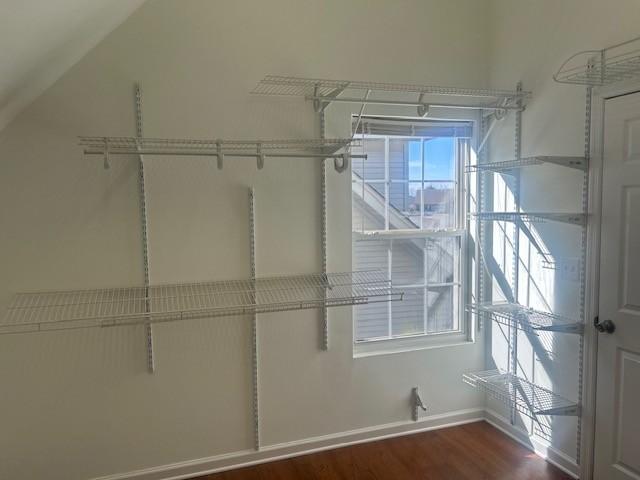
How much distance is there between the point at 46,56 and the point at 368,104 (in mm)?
1618

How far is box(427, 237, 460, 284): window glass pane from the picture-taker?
9.89ft

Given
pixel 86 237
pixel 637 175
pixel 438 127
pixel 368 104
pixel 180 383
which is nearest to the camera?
pixel 637 175

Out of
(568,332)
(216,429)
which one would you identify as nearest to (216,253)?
(216,429)

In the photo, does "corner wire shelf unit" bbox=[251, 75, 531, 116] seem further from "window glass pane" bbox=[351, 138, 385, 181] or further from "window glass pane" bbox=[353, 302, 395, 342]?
"window glass pane" bbox=[353, 302, 395, 342]

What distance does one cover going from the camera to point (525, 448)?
8.92 ft

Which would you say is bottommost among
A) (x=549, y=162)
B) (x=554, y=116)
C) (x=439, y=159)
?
(x=549, y=162)

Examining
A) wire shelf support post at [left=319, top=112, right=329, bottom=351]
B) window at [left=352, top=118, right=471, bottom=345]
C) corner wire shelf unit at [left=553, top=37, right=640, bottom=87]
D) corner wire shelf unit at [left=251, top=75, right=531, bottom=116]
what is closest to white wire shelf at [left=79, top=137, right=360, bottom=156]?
wire shelf support post at [left=319, top=112, right=329, bottom=351]

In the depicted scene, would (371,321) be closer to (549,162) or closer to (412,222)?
(412,222)

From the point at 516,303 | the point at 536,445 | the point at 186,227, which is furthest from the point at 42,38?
the point at 536,445

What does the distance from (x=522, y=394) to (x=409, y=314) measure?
777 millimetres

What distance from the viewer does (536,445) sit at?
2.67 m

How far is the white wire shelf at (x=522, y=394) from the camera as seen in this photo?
2.35 metres

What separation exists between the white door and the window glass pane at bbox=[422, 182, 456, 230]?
3.20 ft

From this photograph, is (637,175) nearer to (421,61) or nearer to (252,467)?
(421,61)
